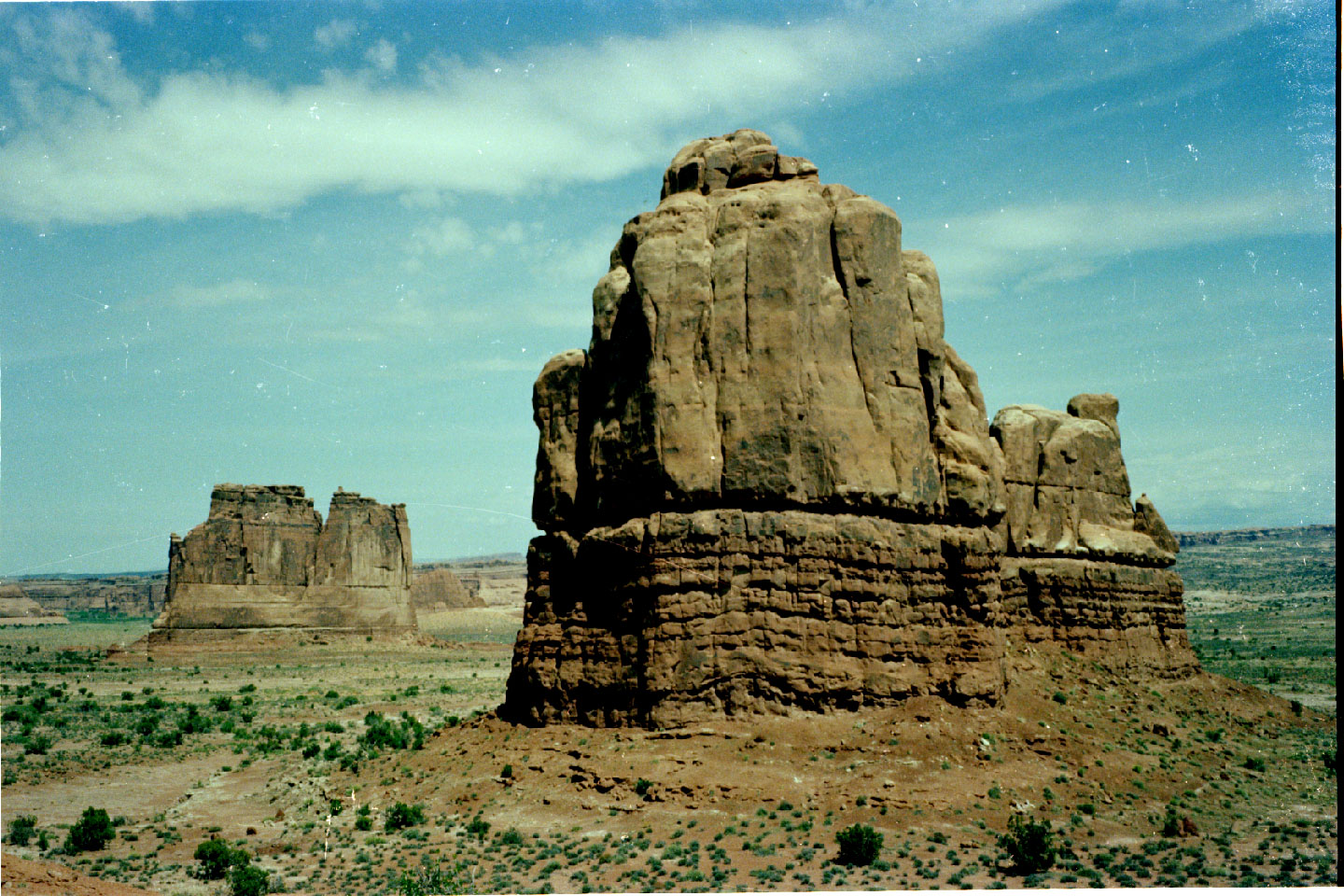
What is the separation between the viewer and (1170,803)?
22.7 meters

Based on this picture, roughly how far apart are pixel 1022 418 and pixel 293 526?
61932 millimetres

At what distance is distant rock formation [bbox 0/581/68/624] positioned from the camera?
164m

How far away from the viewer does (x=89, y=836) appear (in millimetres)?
22406

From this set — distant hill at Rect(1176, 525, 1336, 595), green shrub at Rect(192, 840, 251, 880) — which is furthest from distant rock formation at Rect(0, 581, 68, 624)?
green shrub at Rect(192, 840, 251, 880)

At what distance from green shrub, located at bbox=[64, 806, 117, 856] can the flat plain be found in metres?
0.47

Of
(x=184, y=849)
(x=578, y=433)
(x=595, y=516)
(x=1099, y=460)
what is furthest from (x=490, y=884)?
(x=1099, y=460)

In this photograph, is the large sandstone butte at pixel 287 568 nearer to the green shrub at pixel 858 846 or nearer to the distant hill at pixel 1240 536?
the green shrub at pixel 858 846

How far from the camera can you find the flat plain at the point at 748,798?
1828 centimetres

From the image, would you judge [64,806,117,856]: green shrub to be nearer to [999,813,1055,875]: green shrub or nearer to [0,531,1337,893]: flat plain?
[0,531,1337,893]: flat plain

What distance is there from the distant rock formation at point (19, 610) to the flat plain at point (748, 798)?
145 m

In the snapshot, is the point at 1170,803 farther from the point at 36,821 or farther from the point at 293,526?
the point at 293,526

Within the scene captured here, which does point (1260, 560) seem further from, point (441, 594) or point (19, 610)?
point (19, 610)

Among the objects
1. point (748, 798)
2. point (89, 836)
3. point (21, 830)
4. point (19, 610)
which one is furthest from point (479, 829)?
point (19, 610)

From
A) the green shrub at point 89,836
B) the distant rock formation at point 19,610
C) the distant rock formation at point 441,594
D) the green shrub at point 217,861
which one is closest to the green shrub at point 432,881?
the green shrub at point 217,861
